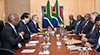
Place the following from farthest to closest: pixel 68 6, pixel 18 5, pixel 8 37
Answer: pixel 18 5 < pixel 68 6 < pixel 8 37

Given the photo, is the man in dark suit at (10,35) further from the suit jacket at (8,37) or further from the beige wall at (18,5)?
the beige wall at (18,5)

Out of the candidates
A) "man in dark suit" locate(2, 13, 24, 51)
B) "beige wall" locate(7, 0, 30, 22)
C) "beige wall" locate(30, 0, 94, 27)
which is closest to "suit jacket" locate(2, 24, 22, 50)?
"man in dark suit" locate(2, 13, 24, 51)

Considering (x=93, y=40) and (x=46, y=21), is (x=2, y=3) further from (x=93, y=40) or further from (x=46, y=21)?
(x=93, y=40)

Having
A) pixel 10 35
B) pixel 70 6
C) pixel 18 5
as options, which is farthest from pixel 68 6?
pixel 10 35

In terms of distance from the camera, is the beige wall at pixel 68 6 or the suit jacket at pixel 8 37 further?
the beige wall at pixel 68 6

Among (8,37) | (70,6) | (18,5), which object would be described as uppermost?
(18,5)

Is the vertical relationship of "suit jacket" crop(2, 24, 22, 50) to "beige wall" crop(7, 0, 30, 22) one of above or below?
below

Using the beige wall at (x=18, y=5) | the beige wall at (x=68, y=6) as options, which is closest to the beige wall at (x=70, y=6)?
the beige wall at (x=68, y=6)

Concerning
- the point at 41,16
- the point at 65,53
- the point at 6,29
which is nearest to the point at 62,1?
the point at 41,16

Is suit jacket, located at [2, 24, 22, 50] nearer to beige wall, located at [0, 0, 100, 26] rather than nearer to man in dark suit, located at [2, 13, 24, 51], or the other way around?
man in dark suit, located at [2, 13, 24, 51]

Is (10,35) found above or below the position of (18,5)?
below

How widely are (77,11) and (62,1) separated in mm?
1264

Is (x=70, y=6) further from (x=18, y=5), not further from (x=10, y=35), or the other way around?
(x=10, y=35)

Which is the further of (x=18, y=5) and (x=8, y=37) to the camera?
(x=18, y=5)
